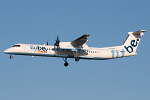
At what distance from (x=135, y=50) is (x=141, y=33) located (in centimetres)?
253

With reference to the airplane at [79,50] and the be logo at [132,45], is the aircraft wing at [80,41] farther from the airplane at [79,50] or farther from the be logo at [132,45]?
the be logo at [132,45]

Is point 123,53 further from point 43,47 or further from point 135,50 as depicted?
point 43,47

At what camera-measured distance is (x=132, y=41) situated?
44094 millimetres

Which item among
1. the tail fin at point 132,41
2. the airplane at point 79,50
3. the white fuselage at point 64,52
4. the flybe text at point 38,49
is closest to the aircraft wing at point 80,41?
the airplane at point 79,50

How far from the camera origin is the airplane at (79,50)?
38.8 metres

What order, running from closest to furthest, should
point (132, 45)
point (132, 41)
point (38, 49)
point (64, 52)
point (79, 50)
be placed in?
1. point (38, 49)
2. point (64, 52)
3. point (79, 50)
4. point (132, 45)
5. point (132, 41)

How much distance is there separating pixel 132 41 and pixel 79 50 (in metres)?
8.34

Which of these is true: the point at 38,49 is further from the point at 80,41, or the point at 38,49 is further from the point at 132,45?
the point at 132,45

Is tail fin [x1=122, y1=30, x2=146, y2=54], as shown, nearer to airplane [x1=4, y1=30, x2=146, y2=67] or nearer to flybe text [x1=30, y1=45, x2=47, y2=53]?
airplane [x1=4, y1=30, x2=146, y2=67]

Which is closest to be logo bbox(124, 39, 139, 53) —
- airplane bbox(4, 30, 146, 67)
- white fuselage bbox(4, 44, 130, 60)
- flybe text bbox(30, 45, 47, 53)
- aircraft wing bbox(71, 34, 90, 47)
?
airplane bbox(4, 30, 146, 67)

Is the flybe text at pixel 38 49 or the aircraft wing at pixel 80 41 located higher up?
the aircraft wing at pixel 80 41

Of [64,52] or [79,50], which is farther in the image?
[79,50]

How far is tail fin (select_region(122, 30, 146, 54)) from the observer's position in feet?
143

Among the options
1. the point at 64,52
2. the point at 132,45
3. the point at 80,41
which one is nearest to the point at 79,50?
the point at 80,41
